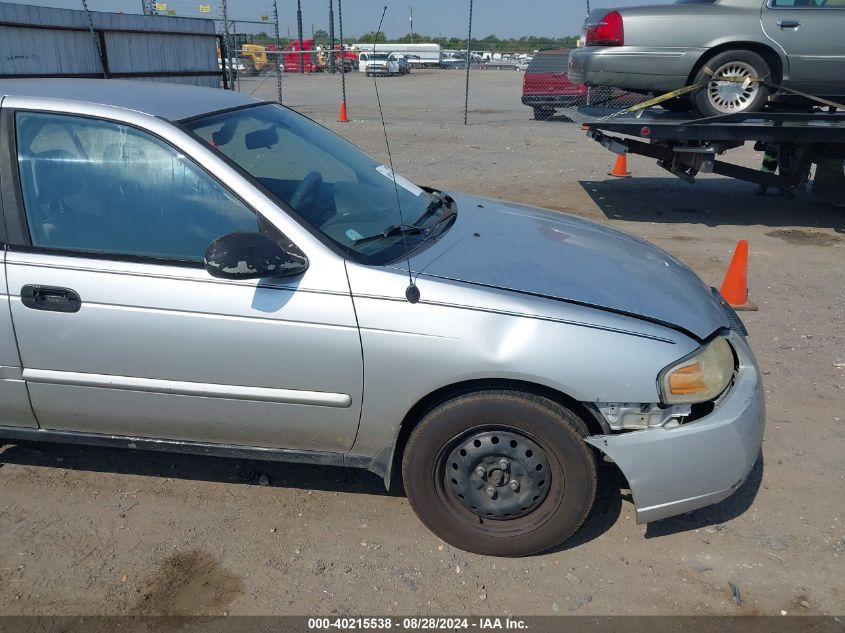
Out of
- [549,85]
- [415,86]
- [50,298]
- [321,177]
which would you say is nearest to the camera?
[50,298]

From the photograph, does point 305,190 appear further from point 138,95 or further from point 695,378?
point 695,378

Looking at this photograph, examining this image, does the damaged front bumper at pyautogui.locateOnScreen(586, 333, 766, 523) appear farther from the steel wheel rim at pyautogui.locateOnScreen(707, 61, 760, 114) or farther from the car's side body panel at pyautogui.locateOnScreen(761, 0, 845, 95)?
the car's side body panel at pyautogui.locateOnScreen(761, 0, 845, 95)

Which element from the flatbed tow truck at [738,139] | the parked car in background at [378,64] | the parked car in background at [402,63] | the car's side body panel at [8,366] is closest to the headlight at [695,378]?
the parked car in background at [378,64]

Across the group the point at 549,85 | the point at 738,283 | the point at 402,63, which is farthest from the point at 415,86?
the point at 738,283

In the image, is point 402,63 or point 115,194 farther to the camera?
point 402,63

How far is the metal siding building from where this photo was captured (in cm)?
1098

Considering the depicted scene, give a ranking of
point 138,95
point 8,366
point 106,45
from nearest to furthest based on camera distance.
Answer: point 8,366, point 138,95, point 106,45

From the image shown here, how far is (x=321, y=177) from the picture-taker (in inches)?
135

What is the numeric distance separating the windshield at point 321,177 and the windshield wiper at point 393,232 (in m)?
0.01

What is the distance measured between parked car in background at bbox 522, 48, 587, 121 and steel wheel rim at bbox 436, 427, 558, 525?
16421 mm

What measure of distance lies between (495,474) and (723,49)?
270 inches

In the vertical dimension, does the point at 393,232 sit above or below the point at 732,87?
below

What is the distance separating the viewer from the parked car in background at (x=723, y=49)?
7.64m

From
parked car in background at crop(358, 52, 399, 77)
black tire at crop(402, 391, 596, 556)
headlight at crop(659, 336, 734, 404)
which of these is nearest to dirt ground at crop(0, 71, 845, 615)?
black tire at crop(402, 391, 596, 556)
